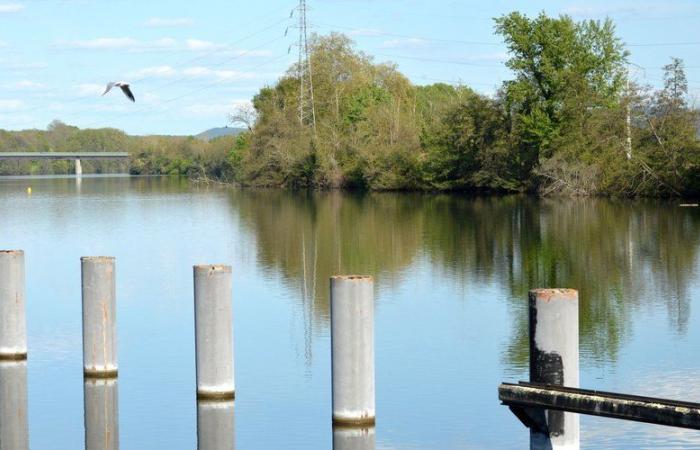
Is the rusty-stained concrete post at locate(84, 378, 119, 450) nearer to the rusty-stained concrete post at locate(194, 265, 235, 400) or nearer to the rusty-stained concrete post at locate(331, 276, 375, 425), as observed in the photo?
the rusty-stained concrete post at locate(194, 265, 235, 400)

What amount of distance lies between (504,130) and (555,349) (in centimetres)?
5541

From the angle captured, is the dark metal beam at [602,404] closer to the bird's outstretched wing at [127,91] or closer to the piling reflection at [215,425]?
the piling reflection at [215,425]

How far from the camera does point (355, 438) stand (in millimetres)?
9633

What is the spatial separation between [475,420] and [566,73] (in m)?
49.7

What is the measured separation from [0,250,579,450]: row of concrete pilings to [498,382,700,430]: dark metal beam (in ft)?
0.84

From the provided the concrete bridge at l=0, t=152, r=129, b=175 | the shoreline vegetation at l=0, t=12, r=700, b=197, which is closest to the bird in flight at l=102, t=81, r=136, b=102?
the shoreline vegetation at l=0, t=12, r=700, b=197

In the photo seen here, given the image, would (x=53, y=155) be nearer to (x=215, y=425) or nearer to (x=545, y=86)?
(x=545, y=86)

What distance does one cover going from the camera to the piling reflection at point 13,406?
34.1 feet

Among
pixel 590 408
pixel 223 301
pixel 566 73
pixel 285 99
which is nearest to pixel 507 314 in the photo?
pixel 223 301

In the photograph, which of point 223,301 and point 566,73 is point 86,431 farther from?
point 566,73

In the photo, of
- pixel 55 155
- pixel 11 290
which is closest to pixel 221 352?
pixel 11 290

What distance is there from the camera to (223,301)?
33.2 feet

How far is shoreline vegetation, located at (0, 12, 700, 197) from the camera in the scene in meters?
53.4

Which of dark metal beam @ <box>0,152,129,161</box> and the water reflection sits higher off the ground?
dark metal beam @ <box>0,152,129,161</box>
